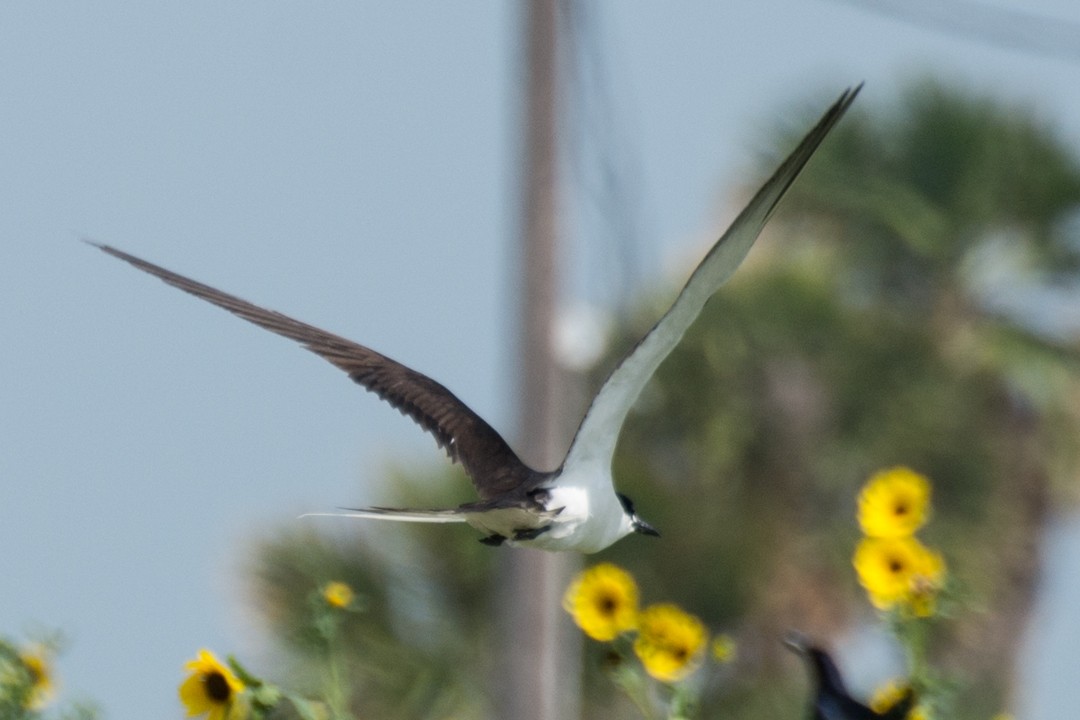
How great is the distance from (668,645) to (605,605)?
0.12 m

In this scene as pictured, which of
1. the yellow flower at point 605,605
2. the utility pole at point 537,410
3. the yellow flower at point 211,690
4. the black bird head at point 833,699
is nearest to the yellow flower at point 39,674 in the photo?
the yellow flower at point 211,690

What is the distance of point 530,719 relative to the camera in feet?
14.6

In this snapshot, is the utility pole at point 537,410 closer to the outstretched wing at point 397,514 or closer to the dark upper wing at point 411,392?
the dark upper wing at point 411,392

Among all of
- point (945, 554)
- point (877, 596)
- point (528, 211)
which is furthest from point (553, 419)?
point (945, 554)

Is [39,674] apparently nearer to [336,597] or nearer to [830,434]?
[336,597]

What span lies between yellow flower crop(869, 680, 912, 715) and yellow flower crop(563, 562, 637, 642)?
36cm

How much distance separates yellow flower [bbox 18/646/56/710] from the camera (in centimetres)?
303

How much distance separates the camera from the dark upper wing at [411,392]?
10.5 feet

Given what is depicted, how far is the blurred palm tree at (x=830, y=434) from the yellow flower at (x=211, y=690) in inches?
144

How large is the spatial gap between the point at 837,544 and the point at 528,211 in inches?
198

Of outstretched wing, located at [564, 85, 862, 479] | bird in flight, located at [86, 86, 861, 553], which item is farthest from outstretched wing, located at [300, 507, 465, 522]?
outstretched wing, located at [564, 85, 862, 479]

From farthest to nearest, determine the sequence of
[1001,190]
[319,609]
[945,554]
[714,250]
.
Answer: [1001,190] < [945,554] < [319,609] < [714,250]

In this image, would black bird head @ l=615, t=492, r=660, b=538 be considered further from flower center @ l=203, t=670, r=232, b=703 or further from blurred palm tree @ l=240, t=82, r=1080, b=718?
blurred palm tree @ l=240, t=82, r=1080, b=718

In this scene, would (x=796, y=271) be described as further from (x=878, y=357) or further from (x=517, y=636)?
(x=517, y=636)
